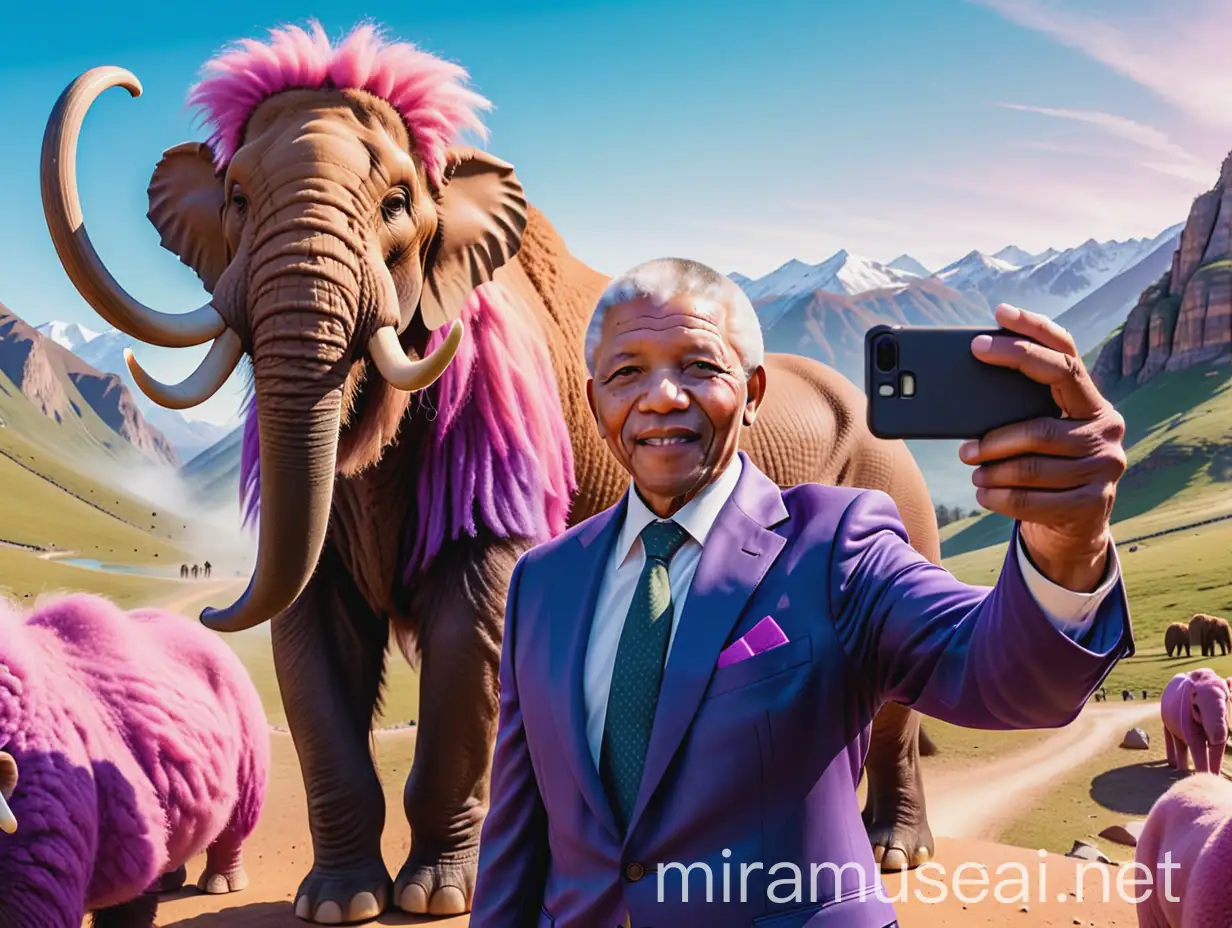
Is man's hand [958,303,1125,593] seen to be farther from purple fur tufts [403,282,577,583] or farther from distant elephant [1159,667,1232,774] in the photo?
distant elephant [1159,667,1232,774]

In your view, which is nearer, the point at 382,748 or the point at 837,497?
the point at 837,497

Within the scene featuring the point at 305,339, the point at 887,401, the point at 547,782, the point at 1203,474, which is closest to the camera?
the point at 887,401

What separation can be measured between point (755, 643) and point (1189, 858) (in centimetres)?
276

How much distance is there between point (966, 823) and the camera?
8812 mm

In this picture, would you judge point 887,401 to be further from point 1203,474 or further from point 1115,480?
point 1203,474

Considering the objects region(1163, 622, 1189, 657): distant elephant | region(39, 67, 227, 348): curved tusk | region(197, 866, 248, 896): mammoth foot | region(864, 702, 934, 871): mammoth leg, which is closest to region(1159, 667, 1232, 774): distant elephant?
region(864, 702, 934, 871): mammoth leg

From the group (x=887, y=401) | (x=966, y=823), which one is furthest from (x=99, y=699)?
(x=966, y=823)

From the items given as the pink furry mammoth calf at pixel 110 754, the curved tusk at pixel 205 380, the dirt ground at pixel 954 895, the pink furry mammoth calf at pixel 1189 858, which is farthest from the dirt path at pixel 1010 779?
the curved tusk at pixel 205 380

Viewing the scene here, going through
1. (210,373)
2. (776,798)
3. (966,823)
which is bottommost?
(966,823)

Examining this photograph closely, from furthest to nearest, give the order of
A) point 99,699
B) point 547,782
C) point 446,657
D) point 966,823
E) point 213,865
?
1. point 966,823
2. point 213,865
3. point 446,657
4. point 99,699
5. point 547,782

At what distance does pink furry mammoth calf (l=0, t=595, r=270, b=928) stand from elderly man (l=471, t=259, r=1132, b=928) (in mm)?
2351

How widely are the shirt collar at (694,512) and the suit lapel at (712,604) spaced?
0.06 feet

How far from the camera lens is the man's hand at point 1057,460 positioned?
1.52 m

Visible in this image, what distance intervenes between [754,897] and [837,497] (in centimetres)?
67
